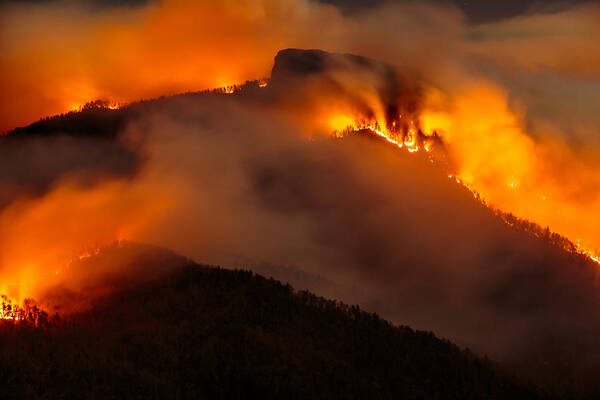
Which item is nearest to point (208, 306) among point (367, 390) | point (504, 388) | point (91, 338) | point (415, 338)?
point (91, 338)

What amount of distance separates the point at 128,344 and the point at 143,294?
20.4 m

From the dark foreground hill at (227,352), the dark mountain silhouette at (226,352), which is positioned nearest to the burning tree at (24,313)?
the dark mountain silhouette at (226,352)

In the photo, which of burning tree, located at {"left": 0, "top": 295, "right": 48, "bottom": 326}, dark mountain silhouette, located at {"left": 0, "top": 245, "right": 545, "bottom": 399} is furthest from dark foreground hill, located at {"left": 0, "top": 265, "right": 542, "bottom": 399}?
burning tree, located at {"left": 0, "top": 295, "right": 48, "bottom": 326}

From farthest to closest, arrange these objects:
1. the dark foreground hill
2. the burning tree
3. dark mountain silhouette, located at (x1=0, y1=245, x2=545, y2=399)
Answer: the burning tree
dark mountain silhouette, located at (x1=0, y1=245, x2=545, y2=399)
the dark foreground hill

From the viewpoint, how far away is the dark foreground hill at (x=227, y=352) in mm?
141875

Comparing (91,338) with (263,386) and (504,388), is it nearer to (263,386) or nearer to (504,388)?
(263,386)

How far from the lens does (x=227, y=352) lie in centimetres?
15138

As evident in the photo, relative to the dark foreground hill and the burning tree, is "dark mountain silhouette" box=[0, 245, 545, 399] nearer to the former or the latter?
the dark foreground hill

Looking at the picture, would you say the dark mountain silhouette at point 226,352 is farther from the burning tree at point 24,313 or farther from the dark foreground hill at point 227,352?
the burning tree at point 24,313

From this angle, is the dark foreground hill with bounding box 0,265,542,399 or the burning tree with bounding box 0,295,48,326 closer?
the dark foreground hill with bounding box 0,265,542,399

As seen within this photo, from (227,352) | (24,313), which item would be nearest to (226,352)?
(227,352)

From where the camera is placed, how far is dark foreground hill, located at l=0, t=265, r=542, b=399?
141875 mm

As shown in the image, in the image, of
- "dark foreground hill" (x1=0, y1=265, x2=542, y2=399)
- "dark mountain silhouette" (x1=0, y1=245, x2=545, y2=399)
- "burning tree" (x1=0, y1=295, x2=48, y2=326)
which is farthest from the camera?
"burning tree" (x1=0, y1=295, x2=48, y2=326)

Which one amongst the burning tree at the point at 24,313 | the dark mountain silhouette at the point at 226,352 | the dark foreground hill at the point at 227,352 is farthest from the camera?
the burning tree at the point at 24,313
